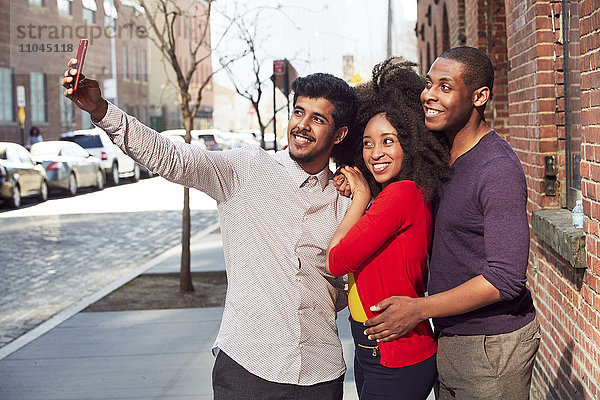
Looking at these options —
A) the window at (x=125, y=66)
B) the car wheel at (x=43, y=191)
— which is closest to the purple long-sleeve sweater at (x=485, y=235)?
the car wheel at (x=43, y=191)

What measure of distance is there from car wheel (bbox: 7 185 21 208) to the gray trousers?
1799 centimetres

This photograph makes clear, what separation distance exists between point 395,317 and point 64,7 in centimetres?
3681

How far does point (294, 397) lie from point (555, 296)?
2.34 m

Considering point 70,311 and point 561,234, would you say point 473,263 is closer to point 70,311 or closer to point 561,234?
point 561,234

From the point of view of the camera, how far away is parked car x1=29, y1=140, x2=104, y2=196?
22.2 m

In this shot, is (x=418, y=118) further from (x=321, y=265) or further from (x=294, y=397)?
(x=294, y=397)

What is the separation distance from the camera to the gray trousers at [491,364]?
9.61ft

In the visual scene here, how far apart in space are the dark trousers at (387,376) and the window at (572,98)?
2.39 metres

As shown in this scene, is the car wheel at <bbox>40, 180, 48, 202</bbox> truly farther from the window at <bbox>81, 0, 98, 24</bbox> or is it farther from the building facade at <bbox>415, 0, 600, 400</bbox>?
the window at <bbox>81, 0, 98, 24</bbox>

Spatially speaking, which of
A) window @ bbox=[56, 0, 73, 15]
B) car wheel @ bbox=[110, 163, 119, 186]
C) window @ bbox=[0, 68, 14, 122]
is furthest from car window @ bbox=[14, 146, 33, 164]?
→ window @ bbox=[56, 0, 73, 15]

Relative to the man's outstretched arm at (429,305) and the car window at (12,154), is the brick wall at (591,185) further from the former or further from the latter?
the car window at (12,154)

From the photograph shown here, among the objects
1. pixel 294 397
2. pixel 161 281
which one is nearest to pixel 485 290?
pixel 294 397

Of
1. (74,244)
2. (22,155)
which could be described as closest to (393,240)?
(74,244)

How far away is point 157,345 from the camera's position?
7188mm
